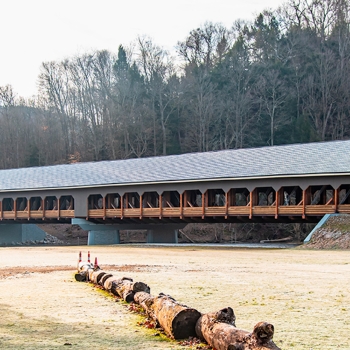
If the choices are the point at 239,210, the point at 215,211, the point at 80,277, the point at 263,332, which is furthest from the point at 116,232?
the point at 263,332

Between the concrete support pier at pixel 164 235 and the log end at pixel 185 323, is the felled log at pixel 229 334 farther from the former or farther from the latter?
the concrete support pier at pixel 164 235

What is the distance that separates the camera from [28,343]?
8.07 meters

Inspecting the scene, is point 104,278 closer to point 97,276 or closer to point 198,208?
point 97,276

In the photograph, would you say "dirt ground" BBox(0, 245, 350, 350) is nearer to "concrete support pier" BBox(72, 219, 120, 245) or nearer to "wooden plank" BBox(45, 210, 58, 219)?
"concrete support pier" BBox(72, 219, 120, 245)

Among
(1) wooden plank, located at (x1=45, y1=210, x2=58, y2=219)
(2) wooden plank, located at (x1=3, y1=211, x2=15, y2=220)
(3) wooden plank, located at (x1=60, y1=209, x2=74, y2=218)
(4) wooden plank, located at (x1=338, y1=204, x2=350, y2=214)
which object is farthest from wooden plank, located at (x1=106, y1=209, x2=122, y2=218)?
(4) wooden plank, located at (x1=338, y1=204, x2=350, y2=214)

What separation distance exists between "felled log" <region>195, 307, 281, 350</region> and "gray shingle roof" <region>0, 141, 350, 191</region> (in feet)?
79.3

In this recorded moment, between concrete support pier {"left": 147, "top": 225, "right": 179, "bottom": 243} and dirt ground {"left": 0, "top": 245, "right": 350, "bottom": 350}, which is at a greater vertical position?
concrete support pier {"left": 147, "top": 225, "right": 179, "bottom": 243}

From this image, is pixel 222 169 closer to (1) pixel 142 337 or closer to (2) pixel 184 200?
(2) pixel 184 200

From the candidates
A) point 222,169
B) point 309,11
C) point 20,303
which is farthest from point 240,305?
point 309,11

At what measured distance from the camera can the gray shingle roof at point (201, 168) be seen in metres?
32.7

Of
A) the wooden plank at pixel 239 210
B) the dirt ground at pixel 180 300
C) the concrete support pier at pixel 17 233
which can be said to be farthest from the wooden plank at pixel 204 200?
the concrete support pier at pixel 17 233

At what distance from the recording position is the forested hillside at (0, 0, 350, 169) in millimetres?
60312

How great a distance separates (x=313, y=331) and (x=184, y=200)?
96.2 ft

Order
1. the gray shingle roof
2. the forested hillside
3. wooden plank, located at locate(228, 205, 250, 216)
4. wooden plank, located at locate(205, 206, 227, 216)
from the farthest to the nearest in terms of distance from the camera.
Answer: the forested hillside
wooden plank, located at locate(205, 206, 227, 216)
wooden plank, located at locate(228, 205, 250, 216)
the gray shingle roof
